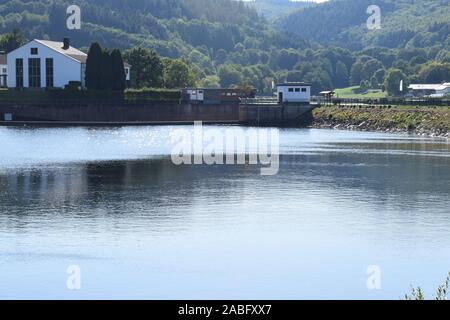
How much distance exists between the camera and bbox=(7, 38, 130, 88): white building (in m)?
158

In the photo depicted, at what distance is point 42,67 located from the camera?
158125 mm

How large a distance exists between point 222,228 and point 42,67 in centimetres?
11598

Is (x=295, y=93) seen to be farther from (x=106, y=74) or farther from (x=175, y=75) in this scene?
(x=175, y=75)

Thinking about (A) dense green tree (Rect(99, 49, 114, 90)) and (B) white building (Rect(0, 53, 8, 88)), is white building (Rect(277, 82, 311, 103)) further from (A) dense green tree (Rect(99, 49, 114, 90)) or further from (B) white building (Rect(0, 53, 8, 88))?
(B) white building (Rect(0, 53, 8, 88))

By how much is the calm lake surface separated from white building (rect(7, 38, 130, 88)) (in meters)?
72.2

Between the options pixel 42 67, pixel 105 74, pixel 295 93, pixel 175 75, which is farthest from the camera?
pixel 175 75

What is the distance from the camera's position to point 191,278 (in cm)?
3691

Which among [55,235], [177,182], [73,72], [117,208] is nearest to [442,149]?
[177,182]

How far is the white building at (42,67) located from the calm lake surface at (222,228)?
72.2 m

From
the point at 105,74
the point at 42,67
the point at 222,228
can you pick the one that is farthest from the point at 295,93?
the point at 222,228

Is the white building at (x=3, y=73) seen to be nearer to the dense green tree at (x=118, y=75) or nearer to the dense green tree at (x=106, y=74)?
the dense green tree at (x=106, y=74)
